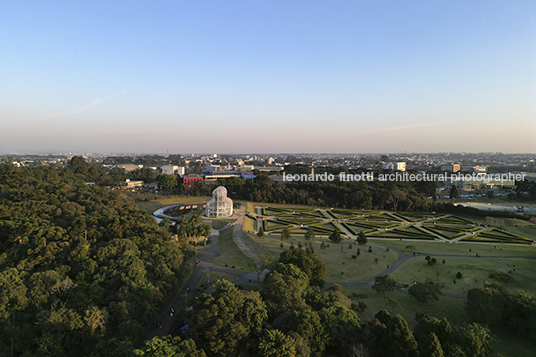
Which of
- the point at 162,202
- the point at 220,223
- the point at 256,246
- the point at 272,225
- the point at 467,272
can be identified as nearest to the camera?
the point at 467,272

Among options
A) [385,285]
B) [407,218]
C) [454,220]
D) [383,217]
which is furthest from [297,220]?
[454,220]

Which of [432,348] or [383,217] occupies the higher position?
[432,348]

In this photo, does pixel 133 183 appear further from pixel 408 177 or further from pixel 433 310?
pixel 433 310

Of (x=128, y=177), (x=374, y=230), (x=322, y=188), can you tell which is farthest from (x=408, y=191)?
(x=128, y=177)

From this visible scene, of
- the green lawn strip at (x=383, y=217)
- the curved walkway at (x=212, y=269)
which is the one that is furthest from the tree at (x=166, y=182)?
the green lawn strip at (x=383, y=217)

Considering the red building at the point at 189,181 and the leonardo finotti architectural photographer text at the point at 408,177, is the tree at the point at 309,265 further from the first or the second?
Result: the red building at the point at 189,181

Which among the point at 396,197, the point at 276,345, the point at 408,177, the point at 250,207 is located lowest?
the point at 250,207
